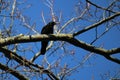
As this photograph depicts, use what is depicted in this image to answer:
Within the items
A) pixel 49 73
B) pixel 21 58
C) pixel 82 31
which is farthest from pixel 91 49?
pixel 21 58

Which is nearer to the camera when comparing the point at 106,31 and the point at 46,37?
the point at 46,37

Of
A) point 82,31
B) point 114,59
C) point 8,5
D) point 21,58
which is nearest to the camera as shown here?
point 82,31

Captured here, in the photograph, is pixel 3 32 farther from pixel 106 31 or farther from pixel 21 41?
pixel 106 31

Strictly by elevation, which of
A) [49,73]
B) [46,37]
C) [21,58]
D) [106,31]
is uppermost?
[46,37]

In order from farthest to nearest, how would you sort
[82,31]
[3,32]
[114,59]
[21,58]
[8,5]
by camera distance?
[8,5], [3,32], [21,58], [114,59], [82,31]

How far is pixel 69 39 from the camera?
391 centimetres

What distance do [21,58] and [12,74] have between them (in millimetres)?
442

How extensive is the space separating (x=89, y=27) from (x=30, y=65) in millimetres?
1469

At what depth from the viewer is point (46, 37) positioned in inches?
151

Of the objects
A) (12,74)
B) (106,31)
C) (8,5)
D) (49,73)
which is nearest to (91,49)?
(106,31)

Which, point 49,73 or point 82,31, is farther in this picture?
point 49,73

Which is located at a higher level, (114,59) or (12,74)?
(114,59)

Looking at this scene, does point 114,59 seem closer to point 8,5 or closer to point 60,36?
point 60,36

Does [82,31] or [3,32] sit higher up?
[82,31]
